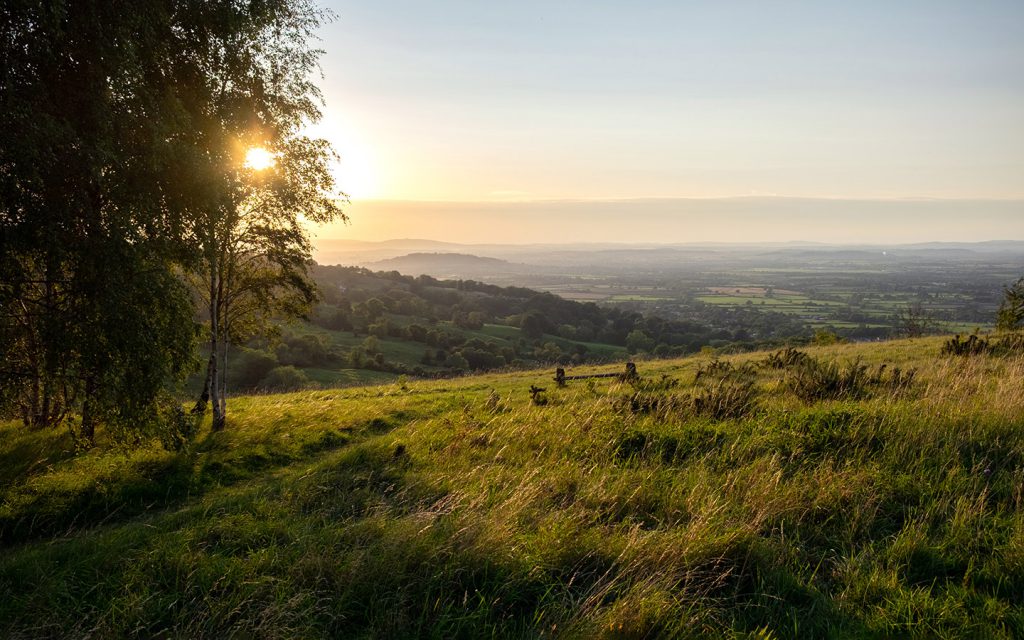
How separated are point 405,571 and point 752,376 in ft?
47.3

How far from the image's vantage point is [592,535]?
5.16 meters

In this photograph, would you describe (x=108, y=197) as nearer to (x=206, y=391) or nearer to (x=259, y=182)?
(x=259, y=182)

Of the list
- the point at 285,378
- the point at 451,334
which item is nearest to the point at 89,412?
the point at 285,378

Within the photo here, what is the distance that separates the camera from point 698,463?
7.06m

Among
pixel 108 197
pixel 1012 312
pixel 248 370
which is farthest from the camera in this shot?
pixel 248 370

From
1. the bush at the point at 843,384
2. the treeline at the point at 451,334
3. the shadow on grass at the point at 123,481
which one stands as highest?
the bush at the point at 843,384

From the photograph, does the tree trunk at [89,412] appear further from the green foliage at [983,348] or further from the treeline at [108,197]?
the green foliage at [983,348]

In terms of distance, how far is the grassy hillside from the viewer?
4184mm

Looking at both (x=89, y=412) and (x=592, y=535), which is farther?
(x=89, y=412)

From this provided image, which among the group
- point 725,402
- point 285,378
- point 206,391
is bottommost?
point 285,378

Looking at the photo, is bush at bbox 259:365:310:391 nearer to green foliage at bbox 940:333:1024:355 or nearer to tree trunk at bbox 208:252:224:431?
tree trunk at bbox 208:252:224:431

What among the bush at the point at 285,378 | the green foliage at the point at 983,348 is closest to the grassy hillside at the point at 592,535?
the green foliage at the point at 983,348

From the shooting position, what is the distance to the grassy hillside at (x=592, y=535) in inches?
165

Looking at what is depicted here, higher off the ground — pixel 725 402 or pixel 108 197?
pixel 108 197
